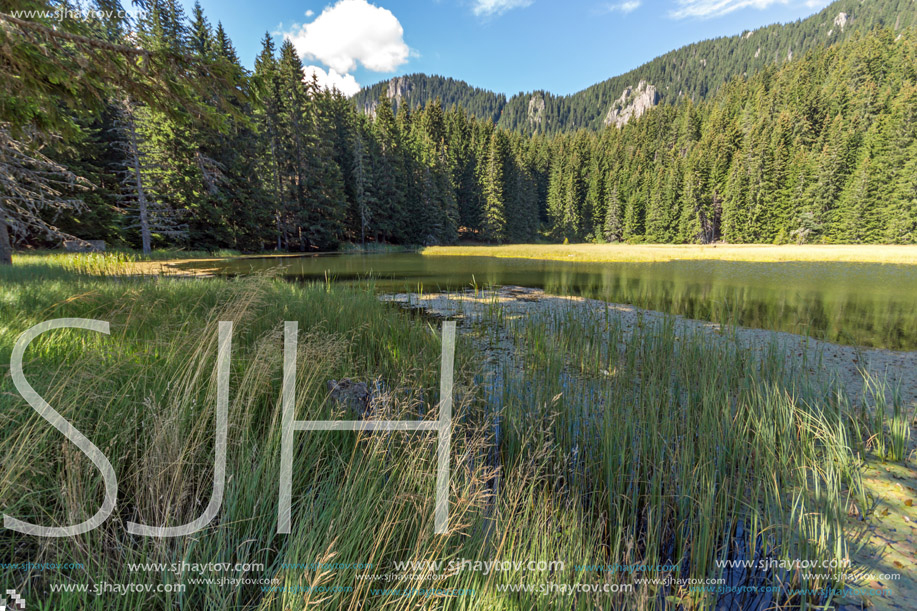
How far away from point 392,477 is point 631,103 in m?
189

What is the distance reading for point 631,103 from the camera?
15075 cm

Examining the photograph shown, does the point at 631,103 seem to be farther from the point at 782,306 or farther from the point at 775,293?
the point at 782,306

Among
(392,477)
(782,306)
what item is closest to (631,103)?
(782,306)

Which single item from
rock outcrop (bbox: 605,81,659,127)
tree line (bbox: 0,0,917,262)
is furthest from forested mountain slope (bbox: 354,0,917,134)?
→ tree line (bbox: 0,0,917,262)

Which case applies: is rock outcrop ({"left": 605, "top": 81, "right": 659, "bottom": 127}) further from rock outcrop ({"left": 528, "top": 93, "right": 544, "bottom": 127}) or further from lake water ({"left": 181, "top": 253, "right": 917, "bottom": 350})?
lake water ({"left": 181, "top": 253, "right": 917, "bottom": 350})

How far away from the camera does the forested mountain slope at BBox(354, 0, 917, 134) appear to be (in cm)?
12194

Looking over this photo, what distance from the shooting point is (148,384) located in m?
2.79

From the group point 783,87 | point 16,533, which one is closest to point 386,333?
point 16,533

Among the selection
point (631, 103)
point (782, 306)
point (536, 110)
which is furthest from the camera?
point (536, 110)

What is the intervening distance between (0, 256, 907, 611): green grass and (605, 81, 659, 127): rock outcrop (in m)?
171

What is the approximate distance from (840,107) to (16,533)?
7038 cm

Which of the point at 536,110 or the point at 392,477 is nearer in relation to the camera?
the point at 392,477

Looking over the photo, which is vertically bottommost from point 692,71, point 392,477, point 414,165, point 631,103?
point 392,477

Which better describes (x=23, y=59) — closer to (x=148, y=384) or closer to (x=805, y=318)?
(x=148, y=384)
